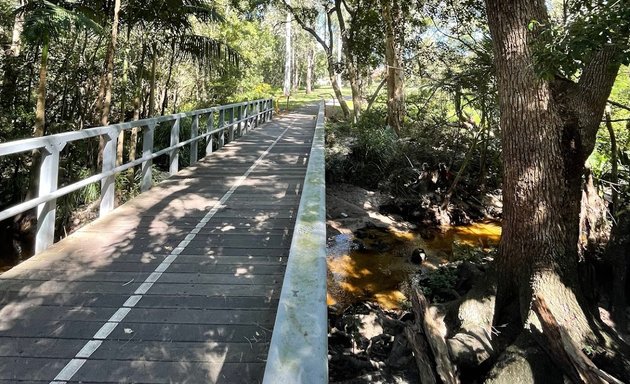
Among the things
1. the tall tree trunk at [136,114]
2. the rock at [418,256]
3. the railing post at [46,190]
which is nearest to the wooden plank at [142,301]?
the railing post at [46,190]

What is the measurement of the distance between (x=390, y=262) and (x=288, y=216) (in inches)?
172

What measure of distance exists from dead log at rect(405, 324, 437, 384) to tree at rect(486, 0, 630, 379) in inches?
42.6

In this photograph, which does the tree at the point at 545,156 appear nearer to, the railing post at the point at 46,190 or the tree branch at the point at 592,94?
the tree branch at the point at 592,94

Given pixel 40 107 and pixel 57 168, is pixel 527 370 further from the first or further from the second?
pixel 40 107

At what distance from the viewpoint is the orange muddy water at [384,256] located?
8594mm

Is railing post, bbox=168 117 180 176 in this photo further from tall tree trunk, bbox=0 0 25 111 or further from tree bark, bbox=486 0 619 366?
tall tree trunk, bbox=0 0 25 111

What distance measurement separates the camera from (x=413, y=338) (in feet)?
15.9

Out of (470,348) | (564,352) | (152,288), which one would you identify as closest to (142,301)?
(152,288)

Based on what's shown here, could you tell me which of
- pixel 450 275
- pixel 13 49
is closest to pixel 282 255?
pixel 450 275

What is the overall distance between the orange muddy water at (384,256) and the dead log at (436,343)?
9.47 ft

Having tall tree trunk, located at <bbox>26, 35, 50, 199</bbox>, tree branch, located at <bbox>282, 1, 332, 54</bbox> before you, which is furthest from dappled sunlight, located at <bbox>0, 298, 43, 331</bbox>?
tree branch, located at <bbox>282, 1, 332, 54</bbox>

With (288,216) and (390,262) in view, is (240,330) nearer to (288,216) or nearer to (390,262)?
(288,216)

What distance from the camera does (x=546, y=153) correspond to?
5074 mm

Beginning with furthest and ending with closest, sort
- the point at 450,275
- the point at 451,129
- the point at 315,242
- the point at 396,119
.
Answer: the point at 396,119 → the point at 451,129 → the point at 450,275 → the point at 315,242
